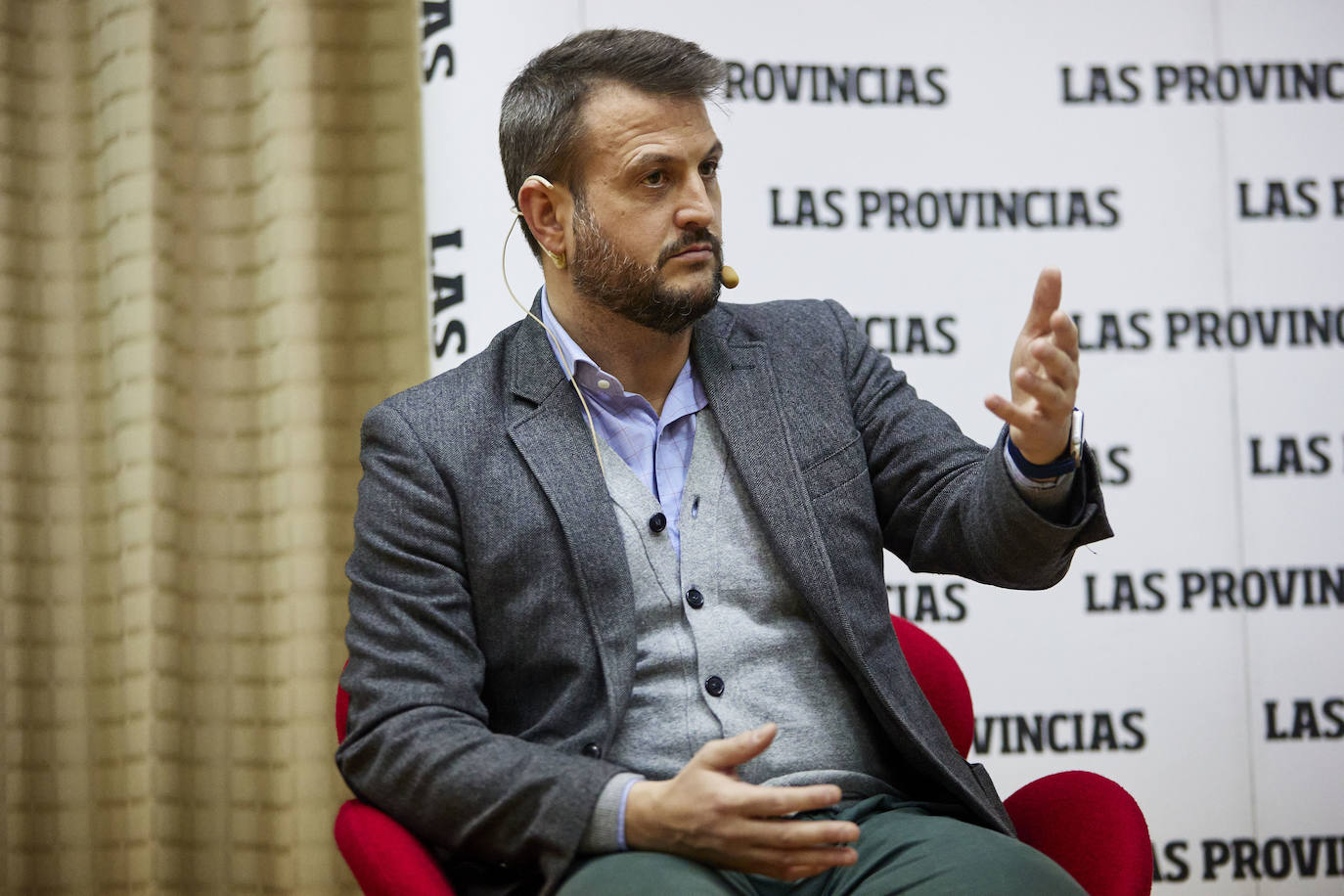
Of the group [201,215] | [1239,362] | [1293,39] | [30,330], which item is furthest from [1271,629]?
[30,330]

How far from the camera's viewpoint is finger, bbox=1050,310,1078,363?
58.9 inches

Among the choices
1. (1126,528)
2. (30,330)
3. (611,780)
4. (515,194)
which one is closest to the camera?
(611,780)

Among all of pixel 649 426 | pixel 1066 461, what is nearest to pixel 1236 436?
pixel 1066 461

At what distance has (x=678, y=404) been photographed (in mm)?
1949

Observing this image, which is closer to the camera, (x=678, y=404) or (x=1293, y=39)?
(x=678, y=404)

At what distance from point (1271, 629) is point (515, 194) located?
80.6 inches

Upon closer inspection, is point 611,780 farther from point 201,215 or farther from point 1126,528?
point 201,215

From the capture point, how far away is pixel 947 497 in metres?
1.82

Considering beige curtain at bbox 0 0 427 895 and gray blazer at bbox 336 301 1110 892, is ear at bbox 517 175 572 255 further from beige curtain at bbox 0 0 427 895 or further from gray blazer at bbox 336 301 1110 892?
beige curtain at bbox 0 0 427 895

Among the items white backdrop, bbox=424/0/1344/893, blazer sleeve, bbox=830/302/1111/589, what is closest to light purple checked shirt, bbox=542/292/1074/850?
blazer sleeve, bbox=830/302/1111/589

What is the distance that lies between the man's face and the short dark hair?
0.02 m

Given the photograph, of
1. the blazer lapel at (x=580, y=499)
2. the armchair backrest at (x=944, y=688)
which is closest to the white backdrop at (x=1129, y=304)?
the armchair backrest at (x=944, y=688)

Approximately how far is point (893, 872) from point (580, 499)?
0.65 m

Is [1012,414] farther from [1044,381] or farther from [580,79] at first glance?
[580,79]
